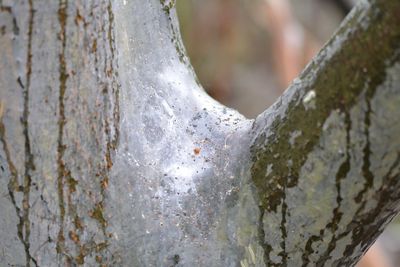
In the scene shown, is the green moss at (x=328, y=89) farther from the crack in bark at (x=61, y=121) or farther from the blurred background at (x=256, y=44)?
the blurred background at (x=256, y=44)

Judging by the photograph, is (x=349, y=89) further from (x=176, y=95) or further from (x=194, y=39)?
(x=194, y=39)

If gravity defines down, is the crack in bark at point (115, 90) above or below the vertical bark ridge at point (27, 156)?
above

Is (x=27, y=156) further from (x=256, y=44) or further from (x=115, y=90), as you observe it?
(x=256, y=44)

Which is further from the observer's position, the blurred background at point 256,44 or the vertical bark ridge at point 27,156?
the blurred background at point 256,44

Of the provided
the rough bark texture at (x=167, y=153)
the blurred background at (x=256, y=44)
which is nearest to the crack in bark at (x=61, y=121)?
the rough bark texture at (x=167, y=153)

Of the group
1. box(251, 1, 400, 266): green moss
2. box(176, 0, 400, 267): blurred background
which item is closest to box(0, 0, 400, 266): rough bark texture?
box(251, 1, 400, 266): green moss
